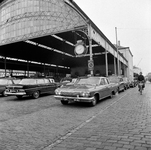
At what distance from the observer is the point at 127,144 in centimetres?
318

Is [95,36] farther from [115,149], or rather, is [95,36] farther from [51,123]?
[115,149]

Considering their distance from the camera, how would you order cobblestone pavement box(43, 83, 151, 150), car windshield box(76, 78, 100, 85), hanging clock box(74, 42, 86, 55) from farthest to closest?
1. hanging clock box(74, 42, 86, 55)
2. car windshield box(76, 78, 100, 85)
3. cobblestone pavement box(43, 83, 151, 150)

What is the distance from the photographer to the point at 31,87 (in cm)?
1089

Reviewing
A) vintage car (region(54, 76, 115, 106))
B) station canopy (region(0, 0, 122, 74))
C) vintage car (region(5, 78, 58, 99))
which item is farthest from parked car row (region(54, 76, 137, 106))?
station canopy (region(0, 0, 122, 74))

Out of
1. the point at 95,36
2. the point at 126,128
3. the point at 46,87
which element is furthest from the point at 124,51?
the point at 126,128

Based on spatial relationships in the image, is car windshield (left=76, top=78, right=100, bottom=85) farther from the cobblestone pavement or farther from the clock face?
the clock face

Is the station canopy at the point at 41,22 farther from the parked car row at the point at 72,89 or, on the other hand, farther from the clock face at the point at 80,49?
the parked car row at the point at 72,89

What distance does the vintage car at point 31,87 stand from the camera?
10.3 meters

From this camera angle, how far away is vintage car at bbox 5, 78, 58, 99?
10.3 metres

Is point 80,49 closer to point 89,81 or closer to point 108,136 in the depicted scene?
point 89,81

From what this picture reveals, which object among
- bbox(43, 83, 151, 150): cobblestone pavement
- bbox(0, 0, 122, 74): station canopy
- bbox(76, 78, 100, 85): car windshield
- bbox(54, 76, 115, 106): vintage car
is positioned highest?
bbox(0, 0, 122, 74): station canopy

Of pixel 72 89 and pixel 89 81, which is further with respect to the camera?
pixel 89 81

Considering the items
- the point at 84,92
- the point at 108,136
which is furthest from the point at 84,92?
the point at 108,136

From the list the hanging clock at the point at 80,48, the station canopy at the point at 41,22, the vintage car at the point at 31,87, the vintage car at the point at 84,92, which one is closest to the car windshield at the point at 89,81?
the vintage car at the point at 84,92
